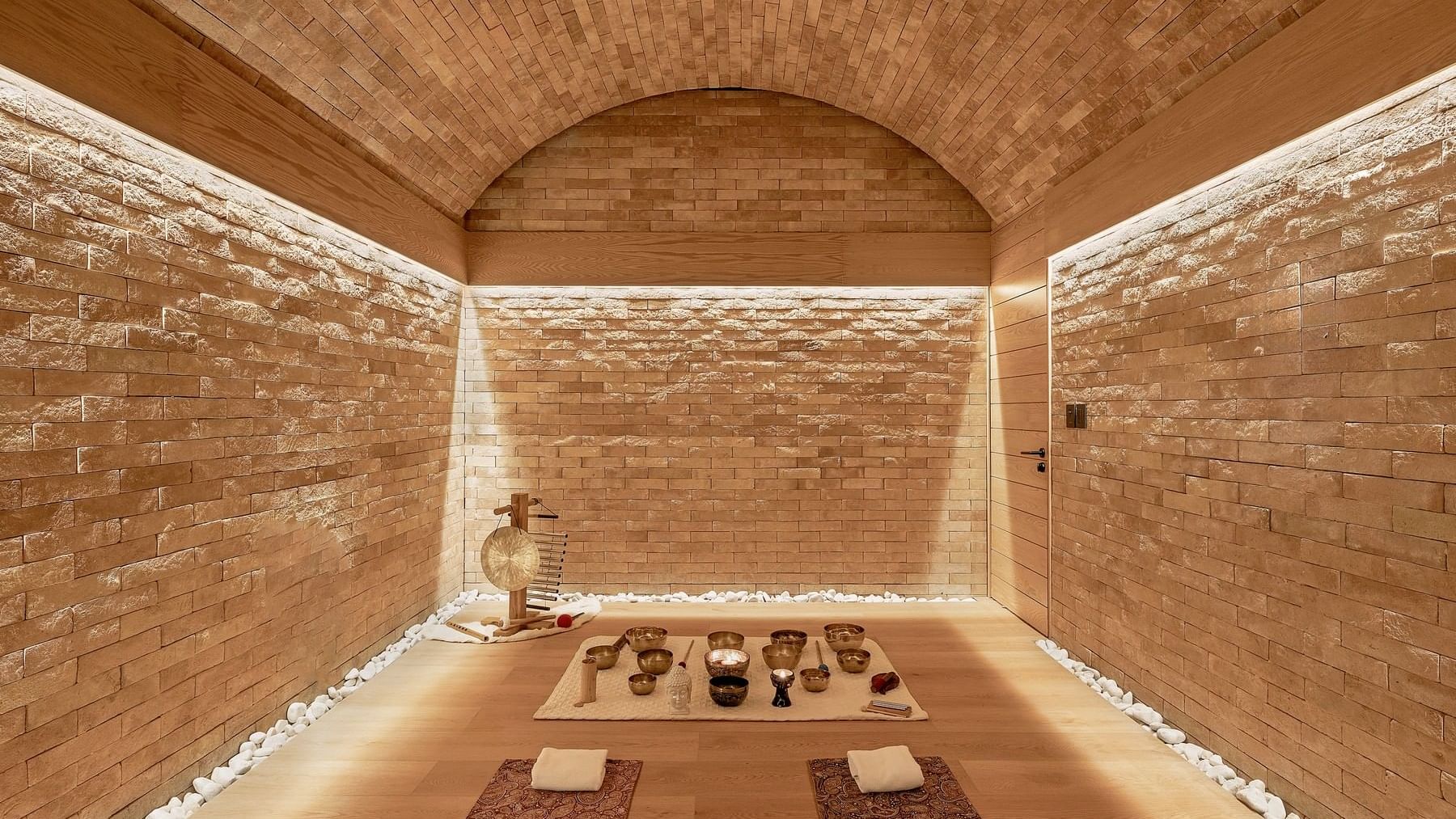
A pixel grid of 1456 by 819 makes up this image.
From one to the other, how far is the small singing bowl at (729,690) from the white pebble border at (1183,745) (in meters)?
1.82

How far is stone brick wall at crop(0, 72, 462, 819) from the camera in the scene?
2.12 m

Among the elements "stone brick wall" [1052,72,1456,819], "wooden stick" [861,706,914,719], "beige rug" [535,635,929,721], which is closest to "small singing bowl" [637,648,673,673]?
"beige rug" [535,635,929,721]

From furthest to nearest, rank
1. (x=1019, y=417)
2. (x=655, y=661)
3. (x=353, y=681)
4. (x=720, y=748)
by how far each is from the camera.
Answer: (x=1019, y=417) → (x=353, y=681) → (x=655, y=661) → (x=720, y=748)

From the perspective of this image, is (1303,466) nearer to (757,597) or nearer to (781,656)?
(781,656)

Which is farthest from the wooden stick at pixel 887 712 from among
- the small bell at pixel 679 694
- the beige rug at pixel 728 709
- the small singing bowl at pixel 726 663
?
the small bell at pixel 679 694

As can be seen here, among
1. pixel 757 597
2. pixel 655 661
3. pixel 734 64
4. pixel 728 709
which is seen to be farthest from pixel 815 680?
pixel 734 64

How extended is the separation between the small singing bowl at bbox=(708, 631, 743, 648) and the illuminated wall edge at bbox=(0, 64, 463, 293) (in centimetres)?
→ 285

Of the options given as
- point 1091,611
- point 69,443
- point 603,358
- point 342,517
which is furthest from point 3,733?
point 1091,611

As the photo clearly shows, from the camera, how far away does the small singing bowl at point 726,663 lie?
11.8 feet

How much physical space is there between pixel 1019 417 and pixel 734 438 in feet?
6.54

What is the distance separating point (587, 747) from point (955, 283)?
3.97 m

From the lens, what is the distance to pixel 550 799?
2.55 metres

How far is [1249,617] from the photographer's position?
2.76 meters

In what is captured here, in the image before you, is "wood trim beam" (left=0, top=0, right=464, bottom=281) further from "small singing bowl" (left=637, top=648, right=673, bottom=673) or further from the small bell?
the small bell
